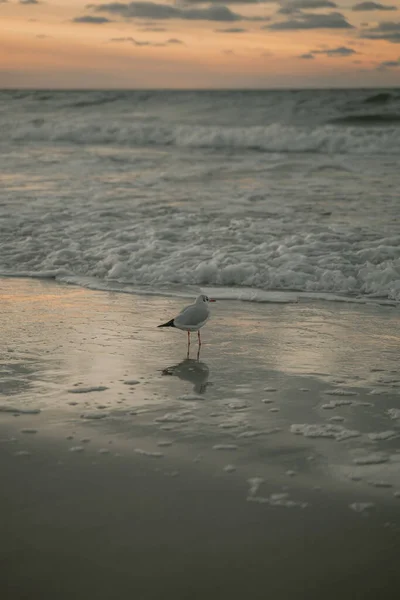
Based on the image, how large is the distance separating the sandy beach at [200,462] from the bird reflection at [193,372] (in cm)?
2

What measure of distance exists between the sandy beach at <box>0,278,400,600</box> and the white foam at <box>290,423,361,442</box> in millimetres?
12

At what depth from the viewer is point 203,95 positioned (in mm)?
42312

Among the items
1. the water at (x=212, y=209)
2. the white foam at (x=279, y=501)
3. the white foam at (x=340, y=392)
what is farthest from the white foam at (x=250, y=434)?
the water at (x=212, y=209)

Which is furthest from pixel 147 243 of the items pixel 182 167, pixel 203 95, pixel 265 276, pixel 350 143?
pixel 203 95

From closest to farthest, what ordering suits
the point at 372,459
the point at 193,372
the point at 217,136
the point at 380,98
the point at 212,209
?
the point at 372,459, the point at 193,372, the point at 212,209, the point at 217,136, the point at 380,98

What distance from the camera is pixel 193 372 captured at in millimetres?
5461

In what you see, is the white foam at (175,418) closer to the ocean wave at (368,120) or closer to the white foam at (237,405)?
the white foam at (237,405)

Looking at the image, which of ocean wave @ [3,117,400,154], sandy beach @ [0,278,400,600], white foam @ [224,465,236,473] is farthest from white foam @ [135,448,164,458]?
ocean wave @ [3,117,400,154]

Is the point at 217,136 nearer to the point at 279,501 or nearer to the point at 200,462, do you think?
the point at 200,462

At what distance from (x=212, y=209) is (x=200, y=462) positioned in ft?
29.2

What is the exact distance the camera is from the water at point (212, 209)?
8773 mm

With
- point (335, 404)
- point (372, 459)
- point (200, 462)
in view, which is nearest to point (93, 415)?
point (200, 462)

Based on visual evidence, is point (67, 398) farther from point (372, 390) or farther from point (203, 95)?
point (203, 95)

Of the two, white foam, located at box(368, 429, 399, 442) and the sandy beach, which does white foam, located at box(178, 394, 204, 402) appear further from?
white foam, located at box(368, 429, 399, 442)
